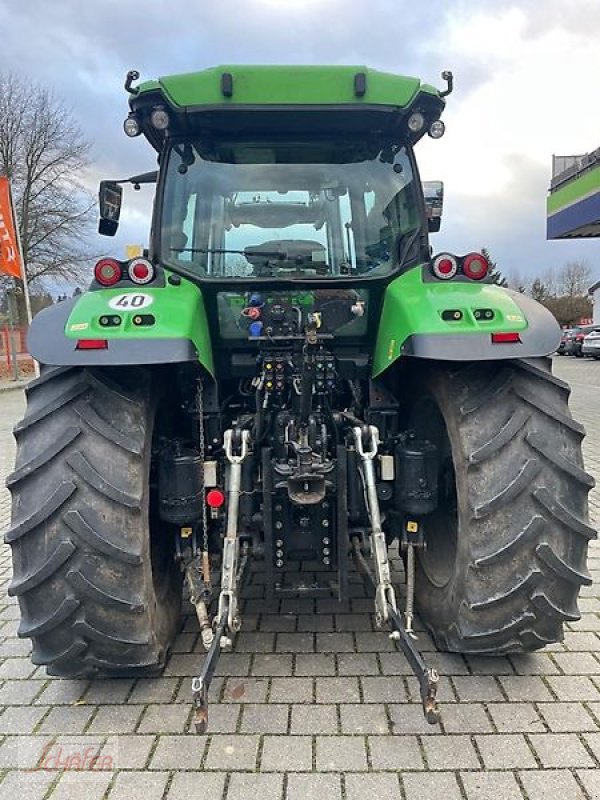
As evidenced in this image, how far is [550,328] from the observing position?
2789mm

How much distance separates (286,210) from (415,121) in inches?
30.0

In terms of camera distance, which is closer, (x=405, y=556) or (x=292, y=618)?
(x=405, y=556)

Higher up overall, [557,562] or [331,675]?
[557,562]

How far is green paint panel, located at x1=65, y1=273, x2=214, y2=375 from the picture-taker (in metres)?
2.63

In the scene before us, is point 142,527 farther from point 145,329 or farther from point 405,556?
point 405,556

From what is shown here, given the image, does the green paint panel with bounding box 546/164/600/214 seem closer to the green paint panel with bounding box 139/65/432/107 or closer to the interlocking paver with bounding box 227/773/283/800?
the green paint panel with bounding box 139/65/432/107

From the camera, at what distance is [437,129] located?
333cm

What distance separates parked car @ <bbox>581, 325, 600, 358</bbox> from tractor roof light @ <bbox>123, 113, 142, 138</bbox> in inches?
1058

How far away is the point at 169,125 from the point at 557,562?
263cm

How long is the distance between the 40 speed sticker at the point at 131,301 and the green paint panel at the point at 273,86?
953 mm

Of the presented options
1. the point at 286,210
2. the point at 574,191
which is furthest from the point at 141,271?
the point at 574,191

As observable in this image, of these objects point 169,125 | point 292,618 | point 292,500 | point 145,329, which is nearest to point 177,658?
point 292,618

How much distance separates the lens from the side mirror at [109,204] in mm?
3754

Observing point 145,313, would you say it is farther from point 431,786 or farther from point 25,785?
point 431,786
